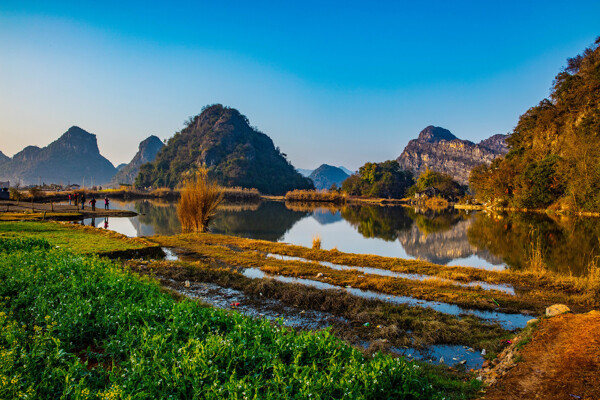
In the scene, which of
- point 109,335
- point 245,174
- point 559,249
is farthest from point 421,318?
point 245,174

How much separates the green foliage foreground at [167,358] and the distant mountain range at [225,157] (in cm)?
10972

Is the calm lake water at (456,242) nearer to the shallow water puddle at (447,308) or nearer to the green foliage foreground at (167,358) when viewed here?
the shallow water puddle at (447,308)

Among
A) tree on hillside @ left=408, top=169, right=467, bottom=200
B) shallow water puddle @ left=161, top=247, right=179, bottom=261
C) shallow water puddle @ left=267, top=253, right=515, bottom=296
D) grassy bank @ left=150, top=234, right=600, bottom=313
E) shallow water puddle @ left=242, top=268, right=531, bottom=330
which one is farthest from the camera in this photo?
tree on hillside @ left=408, top=169, right=467, bottom=200

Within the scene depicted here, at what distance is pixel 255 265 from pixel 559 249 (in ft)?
54.2

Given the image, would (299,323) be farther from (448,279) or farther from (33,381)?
(448,279)

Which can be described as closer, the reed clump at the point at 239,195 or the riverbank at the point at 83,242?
the riverbank at the point at 83,242

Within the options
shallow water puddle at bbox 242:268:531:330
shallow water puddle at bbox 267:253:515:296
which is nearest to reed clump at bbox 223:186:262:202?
shallow water puddle at bbox 267:253:515:296

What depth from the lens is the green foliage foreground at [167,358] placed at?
316cm

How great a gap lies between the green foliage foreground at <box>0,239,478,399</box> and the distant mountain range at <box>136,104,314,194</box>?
110 m

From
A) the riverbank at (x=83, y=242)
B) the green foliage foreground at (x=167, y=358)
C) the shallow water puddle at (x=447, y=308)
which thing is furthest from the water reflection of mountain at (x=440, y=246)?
the green foliage foreground at (x=167, y=358)

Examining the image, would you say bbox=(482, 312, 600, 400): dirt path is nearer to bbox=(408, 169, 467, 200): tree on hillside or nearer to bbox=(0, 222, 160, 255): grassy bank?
bbox=(0, 222, 160, 255): grassy bank

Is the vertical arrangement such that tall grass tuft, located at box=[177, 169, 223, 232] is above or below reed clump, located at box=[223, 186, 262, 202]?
below

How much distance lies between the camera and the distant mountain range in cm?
12519

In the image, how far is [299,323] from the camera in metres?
7.30
